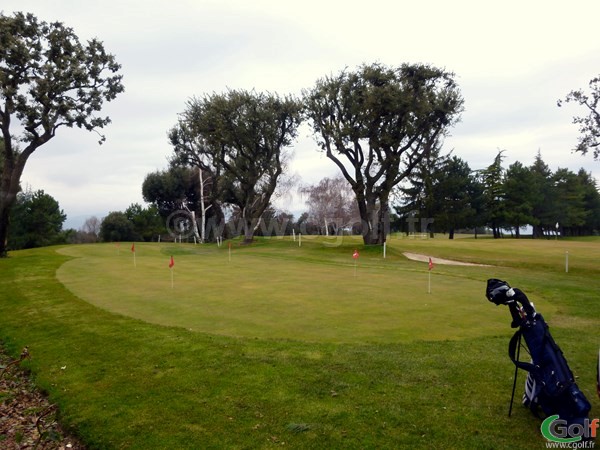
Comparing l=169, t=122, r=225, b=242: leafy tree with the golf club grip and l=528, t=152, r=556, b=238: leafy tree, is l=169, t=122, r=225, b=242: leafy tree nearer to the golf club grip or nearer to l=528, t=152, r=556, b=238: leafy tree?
the golf club grip

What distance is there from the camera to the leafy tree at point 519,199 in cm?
5828

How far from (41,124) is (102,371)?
2335 centimetres

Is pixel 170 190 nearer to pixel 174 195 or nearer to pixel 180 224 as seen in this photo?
pixel 174 195

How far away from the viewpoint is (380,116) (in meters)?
30.2

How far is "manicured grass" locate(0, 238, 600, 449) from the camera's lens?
486 centimetres

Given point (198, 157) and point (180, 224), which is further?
point (180, 224)

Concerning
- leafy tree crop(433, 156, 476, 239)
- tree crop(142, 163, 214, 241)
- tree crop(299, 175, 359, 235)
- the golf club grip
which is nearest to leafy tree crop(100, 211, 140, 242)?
tree crop(142, 163, 214, 241)

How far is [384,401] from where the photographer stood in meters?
5.48

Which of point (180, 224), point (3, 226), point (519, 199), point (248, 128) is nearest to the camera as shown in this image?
point (3, 226)

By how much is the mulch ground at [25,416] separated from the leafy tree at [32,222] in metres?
45.2

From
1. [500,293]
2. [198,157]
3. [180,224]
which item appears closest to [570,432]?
[500,293]

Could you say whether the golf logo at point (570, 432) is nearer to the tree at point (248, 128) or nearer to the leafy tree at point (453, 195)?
the tree at point (248, 128)

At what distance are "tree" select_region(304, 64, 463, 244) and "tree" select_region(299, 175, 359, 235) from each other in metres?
35.4

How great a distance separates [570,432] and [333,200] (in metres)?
65.6
